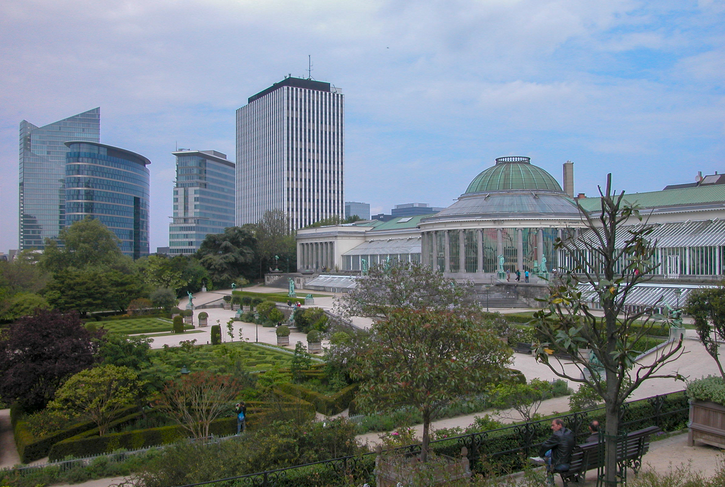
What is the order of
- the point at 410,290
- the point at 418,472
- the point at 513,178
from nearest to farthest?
the point at 418,472 → the point at 410,290 → the point at 513,178

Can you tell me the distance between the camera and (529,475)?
8344 millimetres

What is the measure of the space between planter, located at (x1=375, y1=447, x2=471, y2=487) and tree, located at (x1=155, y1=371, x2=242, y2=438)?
22.2 ft

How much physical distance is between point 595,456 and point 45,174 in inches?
7033

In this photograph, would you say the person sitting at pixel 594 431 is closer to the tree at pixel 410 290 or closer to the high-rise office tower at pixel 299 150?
the tree at pixel 410 290

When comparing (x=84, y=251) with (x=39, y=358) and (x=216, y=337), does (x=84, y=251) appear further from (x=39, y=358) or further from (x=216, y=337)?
(x=39, y=358)

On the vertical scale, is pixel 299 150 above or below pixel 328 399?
above

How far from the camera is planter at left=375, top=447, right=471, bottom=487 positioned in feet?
27.3

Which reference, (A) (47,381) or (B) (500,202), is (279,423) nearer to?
(A) (47,381)

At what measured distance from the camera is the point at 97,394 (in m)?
15.5

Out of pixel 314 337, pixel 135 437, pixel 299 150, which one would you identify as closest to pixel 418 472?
pixel 135 437

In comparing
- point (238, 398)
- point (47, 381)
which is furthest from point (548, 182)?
point (47, 381)

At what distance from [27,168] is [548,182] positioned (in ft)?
506

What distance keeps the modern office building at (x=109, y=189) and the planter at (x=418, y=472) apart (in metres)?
130

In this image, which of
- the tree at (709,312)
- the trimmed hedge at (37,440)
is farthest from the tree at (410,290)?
the trimmed hedge at (37,440)
